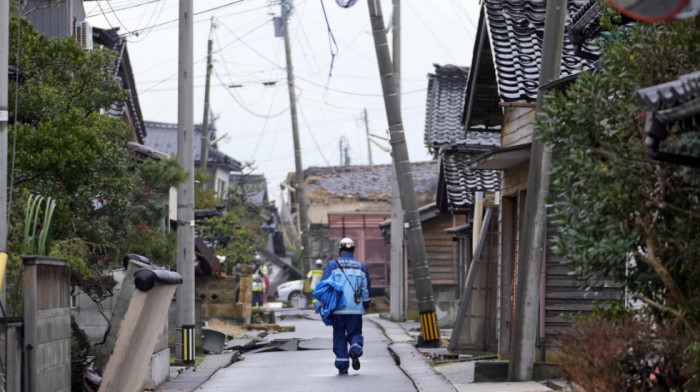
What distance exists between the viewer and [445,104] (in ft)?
120

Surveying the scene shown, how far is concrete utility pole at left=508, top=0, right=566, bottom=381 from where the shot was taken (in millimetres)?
12867

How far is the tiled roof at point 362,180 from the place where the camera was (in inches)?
2323

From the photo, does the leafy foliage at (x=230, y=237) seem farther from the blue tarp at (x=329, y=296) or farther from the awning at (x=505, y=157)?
the awning at (x=505, y=157)

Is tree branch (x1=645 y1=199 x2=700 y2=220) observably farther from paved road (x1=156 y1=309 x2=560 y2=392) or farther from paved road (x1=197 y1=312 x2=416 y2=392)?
paved road (x1=197 y1=312 x2=416 y2=392)

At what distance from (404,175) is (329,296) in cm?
580

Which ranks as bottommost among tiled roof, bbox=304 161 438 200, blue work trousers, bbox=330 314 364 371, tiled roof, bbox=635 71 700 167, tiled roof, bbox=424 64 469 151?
blue work trousers, bbox=330 314 364 371

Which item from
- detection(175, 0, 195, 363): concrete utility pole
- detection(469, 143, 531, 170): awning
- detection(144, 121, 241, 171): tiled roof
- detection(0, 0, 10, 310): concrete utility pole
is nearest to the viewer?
detection(0, 0, 10, 310): concrete utility pole

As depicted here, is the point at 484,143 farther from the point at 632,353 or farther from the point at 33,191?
the point at 632,353

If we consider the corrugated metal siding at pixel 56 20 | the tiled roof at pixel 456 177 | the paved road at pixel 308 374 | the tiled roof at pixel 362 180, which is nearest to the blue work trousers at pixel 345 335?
the paved road at pixel 308 374

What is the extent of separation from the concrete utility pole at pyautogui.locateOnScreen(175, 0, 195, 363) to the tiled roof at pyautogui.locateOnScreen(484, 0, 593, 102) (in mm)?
5109

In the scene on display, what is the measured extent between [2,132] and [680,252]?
6.34 metres

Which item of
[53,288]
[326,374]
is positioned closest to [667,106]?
[53,288]

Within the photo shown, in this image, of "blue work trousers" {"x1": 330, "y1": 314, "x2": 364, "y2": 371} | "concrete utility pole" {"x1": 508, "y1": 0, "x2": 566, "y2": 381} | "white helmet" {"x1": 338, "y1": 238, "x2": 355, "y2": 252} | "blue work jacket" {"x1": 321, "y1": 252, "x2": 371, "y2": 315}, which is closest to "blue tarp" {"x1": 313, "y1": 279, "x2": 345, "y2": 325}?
"blue work jacket" {"x1": 321, "y1": 252, "x2": 371, "y2": 315}

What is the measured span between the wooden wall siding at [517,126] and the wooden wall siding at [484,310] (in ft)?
6.09
